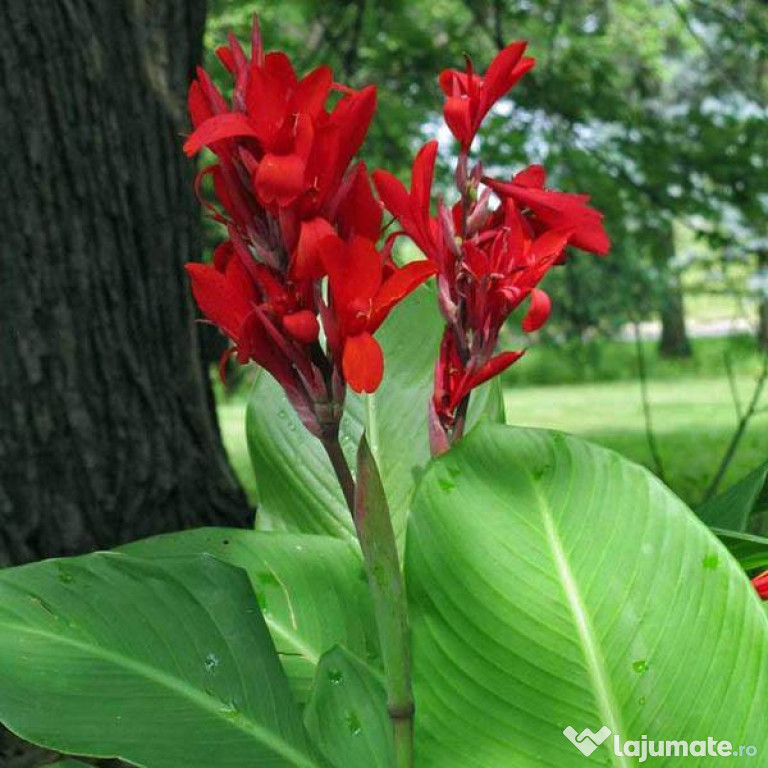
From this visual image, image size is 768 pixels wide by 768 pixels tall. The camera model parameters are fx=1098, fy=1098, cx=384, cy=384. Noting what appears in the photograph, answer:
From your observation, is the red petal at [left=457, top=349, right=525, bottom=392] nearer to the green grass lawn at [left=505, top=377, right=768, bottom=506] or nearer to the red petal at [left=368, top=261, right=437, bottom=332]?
the red petal at [left=368, top=261, right=437, bottom=332]

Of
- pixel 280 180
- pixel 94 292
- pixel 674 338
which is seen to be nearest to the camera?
pixel 280 180

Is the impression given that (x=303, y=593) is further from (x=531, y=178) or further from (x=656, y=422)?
(x=656, y=422)

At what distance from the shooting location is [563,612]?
94 cm

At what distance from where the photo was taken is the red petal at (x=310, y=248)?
82cm

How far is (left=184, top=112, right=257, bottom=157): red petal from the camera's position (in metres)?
0.81

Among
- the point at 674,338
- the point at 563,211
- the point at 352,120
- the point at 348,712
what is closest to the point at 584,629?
the point at 348,712

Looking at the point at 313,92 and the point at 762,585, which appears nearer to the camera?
the point at 313,92

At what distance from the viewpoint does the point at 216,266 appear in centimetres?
95

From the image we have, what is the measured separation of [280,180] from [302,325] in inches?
4.3

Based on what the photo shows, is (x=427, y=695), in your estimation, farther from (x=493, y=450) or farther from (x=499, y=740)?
(x=493, y=450)

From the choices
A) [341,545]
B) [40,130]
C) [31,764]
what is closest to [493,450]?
[341,545]

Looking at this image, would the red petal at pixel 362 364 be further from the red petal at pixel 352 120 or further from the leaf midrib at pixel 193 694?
the leaf midrib at pixel 193 694

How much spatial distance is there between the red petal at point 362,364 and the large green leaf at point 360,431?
0.48 m

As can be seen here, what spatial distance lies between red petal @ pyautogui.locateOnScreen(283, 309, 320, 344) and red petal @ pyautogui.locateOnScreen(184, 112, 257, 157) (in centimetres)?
14
